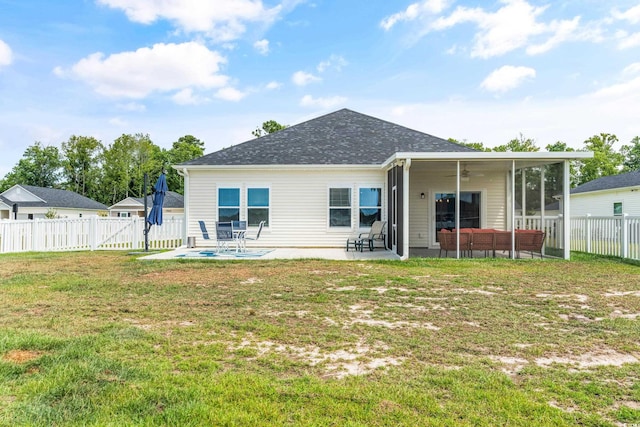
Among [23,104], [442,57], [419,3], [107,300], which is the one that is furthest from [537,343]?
[23,104]

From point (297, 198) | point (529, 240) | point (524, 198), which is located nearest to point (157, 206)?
point (297, 198)

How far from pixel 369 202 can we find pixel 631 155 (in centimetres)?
4167

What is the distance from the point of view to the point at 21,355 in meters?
3.31

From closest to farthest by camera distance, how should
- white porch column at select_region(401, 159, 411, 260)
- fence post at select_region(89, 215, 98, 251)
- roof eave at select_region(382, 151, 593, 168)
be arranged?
roof eave at select_region(382, 151, 593, 168)
white porch column at select_region(401, 159, 411, 260)
fence post at select_region(89, 215, 98, 251)

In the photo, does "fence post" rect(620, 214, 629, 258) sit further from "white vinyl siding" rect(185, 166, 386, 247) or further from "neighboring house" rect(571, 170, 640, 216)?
"neighboring house" rect(571, 170, 640, 216)

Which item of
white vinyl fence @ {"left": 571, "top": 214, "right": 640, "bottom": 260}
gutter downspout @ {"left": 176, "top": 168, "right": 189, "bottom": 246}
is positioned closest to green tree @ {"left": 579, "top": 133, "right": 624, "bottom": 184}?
white vinyl fence @ {"left": 571, "top": 214, "right": 640, "bottom": 260}

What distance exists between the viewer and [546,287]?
259 inches

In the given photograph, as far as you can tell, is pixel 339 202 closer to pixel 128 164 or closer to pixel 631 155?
pixel 128 164

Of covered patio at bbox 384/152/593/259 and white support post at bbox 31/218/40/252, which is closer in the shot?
covered patio at bbox 384/152/593/259

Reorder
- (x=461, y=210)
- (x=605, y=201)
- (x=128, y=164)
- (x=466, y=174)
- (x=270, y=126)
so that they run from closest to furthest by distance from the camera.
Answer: (x=466, y=174) < (x=461, y=210) < (x=605, y=201) < (x=270, y=126) < (x=128, y=164)

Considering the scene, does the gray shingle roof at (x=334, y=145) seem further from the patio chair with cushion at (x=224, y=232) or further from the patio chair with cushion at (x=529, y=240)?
the patio chair with cushion at (x=529, y=240)

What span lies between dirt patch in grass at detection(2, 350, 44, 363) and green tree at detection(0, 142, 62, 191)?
5278 cm

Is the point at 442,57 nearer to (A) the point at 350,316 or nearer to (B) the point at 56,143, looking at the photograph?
(A) the point at 350,316

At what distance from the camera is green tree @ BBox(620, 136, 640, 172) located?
1528 inches
